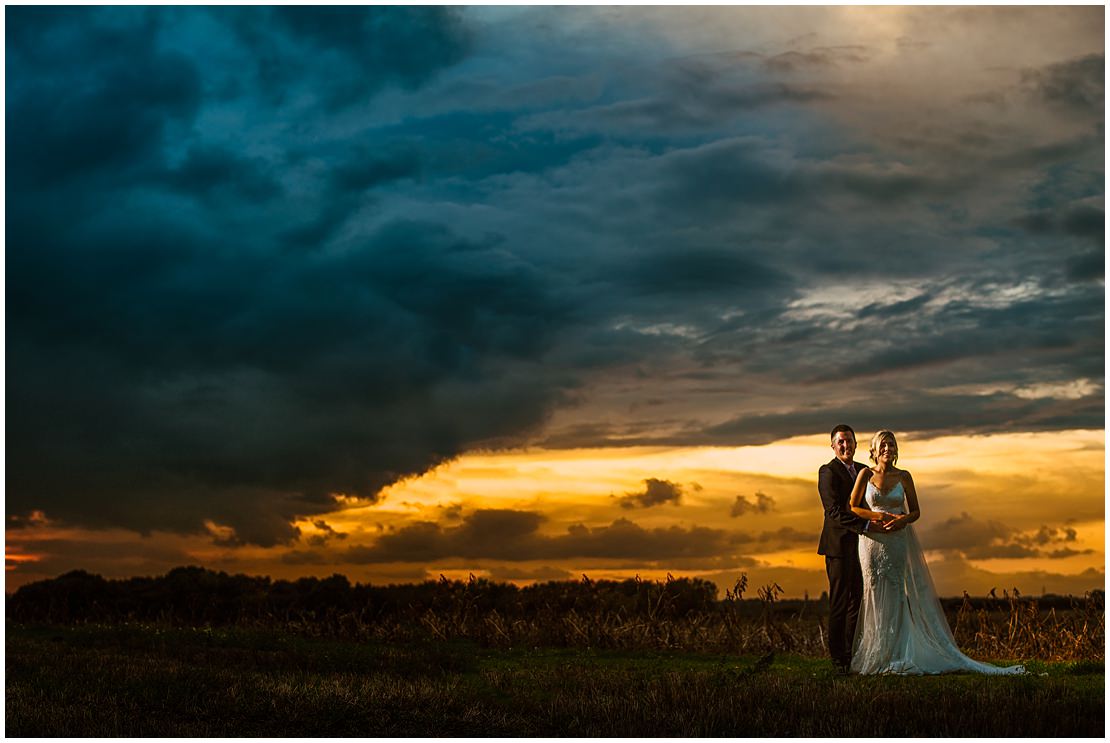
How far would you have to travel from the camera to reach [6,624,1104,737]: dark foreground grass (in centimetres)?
1186

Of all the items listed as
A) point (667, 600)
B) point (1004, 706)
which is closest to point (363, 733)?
point (1004, 706)

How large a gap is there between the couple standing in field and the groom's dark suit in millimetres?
14

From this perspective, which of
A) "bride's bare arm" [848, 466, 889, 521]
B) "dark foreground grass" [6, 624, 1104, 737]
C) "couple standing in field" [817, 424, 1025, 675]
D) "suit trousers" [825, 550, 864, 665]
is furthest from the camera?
"suit trousers" [825, 550, 864, 665]

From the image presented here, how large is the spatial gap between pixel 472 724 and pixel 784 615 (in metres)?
11.0

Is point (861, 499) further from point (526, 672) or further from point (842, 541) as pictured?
point (526, 672)

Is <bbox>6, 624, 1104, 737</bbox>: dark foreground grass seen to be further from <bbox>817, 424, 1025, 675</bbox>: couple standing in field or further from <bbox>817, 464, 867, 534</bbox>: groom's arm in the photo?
<bbox>817, 464, 867, 534</bbox>: groom's arm

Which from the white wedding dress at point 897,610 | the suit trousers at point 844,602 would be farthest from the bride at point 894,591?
the suit trousers at point 844,602

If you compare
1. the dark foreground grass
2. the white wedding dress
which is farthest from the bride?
the dark foreground grass

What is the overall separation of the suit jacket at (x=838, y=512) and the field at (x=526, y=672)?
1849mm

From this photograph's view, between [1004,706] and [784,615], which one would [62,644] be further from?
[1004,706]

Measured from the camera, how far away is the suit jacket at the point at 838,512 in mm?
15352

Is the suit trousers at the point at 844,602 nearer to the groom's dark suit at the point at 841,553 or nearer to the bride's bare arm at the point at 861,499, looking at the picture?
the groom's dark suit at the point at 841,553

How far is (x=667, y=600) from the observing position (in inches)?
904

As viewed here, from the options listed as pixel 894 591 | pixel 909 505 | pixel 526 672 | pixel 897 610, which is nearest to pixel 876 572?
pixel 894 591
